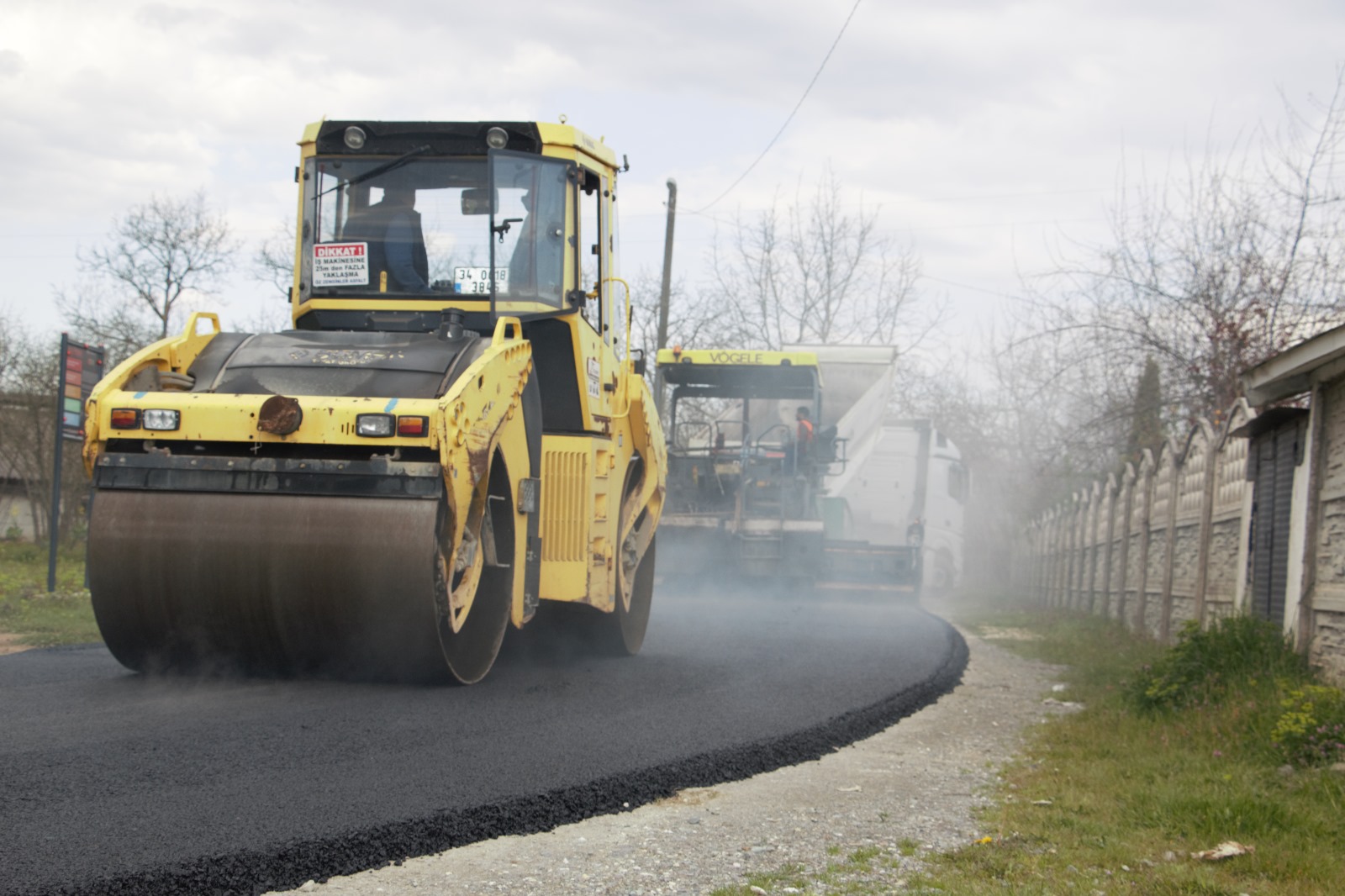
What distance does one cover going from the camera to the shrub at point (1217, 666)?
22.8ft

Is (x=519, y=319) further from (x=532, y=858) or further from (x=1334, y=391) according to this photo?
(x=1334, y=391)

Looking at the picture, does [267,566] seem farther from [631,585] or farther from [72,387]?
[72,387]

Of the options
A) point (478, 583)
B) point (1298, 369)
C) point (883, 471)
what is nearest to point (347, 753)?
point (478, 583)

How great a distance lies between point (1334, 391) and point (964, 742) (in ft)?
8.82

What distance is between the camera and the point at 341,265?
6.92 meters

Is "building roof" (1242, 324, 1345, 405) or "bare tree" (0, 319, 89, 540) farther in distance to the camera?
"bare tree" (0, 319, 89, 540)

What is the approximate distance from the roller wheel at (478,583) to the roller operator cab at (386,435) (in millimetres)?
12

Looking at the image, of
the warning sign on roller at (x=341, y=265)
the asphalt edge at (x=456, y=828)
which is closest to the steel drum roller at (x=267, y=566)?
the asphalt edge at (x=456, y=828)

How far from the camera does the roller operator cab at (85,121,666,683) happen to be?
5.42 metres

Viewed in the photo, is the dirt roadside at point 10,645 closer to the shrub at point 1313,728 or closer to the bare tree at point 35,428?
the shrub at point 1313,728

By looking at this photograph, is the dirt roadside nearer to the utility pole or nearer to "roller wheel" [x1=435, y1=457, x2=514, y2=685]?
"roller wheel" [x1=435, y1=457, x2=514, y2=685]

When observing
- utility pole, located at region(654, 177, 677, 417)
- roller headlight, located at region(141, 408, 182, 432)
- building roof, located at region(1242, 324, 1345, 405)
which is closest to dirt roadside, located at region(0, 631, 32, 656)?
roller headlight, located at region(141, 408, 182, 432)

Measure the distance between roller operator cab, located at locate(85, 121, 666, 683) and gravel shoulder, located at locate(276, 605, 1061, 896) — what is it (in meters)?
1.55

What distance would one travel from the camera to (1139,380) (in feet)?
55.8
